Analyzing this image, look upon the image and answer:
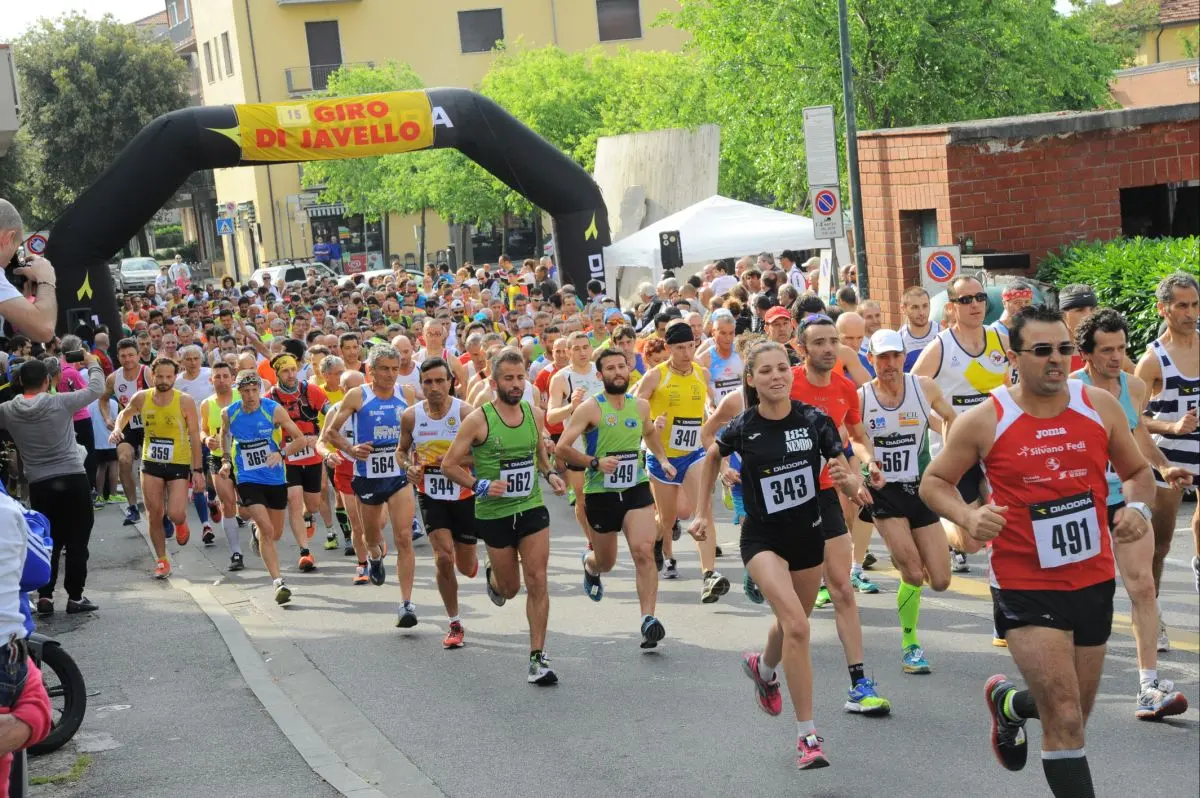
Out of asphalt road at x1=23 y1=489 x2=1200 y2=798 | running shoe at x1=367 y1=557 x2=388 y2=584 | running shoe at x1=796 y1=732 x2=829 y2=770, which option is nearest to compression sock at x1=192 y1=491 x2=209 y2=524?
asphalt road at x1=23 y1=489 x2=1200 y2=798

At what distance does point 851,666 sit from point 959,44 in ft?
69.4

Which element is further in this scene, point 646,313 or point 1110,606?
point 646,313

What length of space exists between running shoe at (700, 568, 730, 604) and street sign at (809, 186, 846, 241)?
8.10m

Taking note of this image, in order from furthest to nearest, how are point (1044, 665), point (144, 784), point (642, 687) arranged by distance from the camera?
1. point (642, 687)
2. point (144, 784)
3. point (1044, 665)

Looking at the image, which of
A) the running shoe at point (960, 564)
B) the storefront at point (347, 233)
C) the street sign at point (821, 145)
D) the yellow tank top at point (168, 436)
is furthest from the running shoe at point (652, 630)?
the storefront at point (347, 233)

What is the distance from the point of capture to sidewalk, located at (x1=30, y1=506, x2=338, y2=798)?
7.63m

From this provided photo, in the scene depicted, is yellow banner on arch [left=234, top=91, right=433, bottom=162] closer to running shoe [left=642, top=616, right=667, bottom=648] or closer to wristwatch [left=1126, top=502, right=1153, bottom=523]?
running shoe [left=642, top=616, right=667, bottom=648]

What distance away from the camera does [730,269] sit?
29.9 meters

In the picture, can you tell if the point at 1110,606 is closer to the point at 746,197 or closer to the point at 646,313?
the point at 646,313

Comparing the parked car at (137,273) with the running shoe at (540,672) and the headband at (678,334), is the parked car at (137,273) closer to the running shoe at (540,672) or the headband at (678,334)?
the headband at (678,334)

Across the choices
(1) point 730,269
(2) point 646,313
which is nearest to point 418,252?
(1) point 730,269

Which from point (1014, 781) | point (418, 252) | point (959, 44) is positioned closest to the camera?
point (1014, 781)

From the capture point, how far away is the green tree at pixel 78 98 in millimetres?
61562

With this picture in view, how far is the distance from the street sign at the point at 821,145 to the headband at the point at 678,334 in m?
7.53
